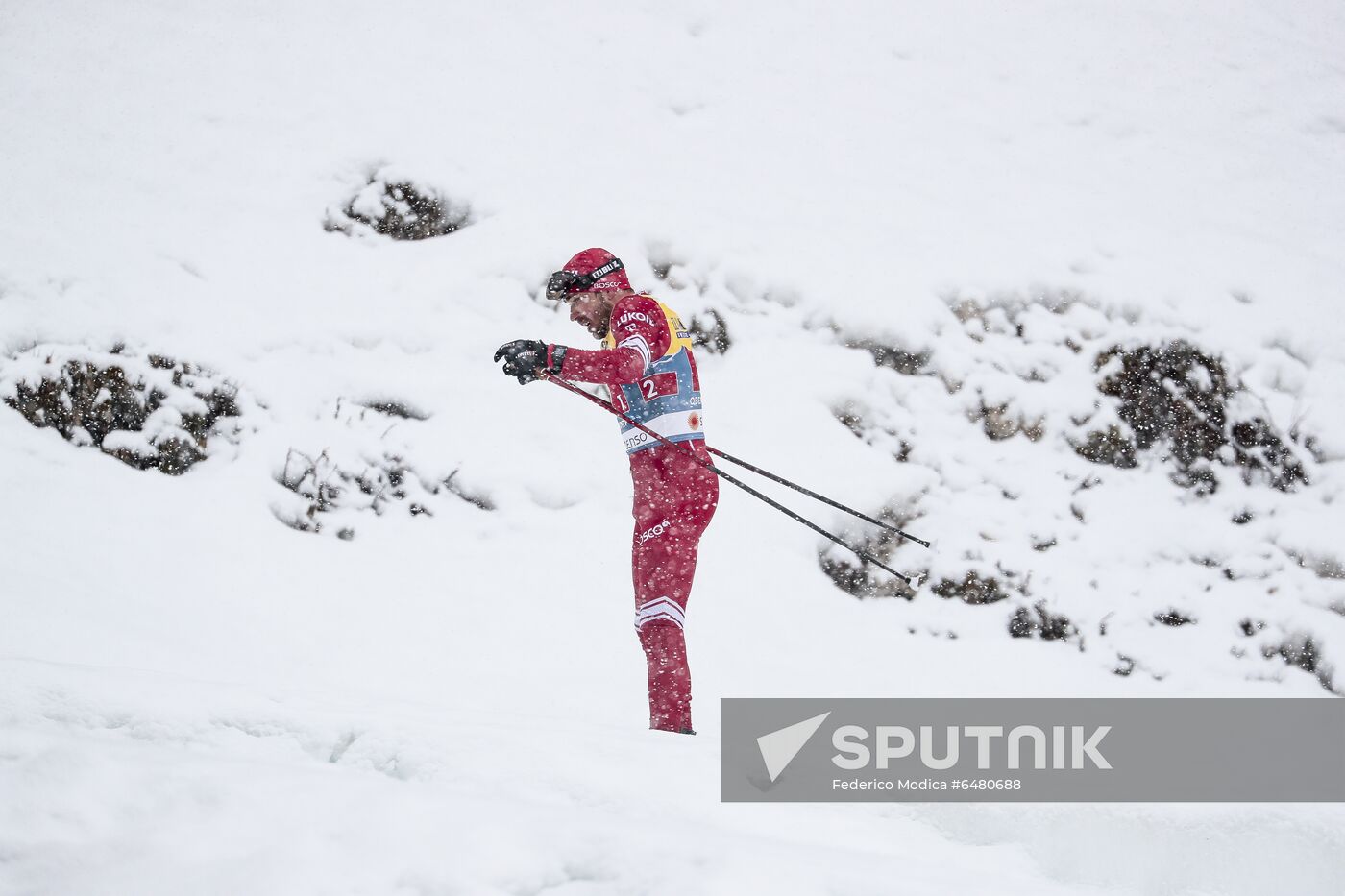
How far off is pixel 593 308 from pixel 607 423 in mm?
2737

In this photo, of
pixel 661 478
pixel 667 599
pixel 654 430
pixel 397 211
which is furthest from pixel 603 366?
pixel 397 211

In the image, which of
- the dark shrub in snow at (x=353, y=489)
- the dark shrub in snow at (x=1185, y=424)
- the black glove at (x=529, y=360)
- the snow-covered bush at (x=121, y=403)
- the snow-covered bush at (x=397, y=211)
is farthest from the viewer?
the snow-covered bush at (x=397, y=211)

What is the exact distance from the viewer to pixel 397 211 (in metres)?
7.13

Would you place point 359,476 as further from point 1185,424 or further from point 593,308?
point 1185,424

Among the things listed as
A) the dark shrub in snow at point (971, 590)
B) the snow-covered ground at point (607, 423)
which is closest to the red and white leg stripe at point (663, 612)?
the snow-covered ground at point (607, 423)

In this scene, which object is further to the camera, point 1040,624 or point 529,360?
point 1040,624

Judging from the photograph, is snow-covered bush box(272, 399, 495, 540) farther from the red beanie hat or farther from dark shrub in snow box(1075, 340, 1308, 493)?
dark shrub in snow box(1075, 340, 1308, 493)

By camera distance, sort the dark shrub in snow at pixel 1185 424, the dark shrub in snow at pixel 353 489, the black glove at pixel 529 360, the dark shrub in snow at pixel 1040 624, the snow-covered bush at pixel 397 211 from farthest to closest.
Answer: the snow-covered bush at pixel 397 211 < the dark shrub in snow at pixel 1185 424 < the dark shrub in snow at pixel 1040 624 < the dark shrub in snow at pixel 353 489 < the black glove at pixel 529 360

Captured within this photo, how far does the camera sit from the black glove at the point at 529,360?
3.29 m

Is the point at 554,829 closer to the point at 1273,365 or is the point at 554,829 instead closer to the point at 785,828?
the point at 785,828

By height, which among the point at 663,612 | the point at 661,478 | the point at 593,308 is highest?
the point at 593,308

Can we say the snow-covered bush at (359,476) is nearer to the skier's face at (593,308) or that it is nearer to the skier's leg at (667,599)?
the skier's face at (593,308)

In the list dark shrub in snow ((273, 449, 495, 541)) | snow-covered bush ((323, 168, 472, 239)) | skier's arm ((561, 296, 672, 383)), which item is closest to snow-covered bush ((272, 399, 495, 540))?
dark shrub in snow ((273, 449, 495, 541))

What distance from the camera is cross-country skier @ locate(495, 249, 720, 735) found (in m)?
3.31
